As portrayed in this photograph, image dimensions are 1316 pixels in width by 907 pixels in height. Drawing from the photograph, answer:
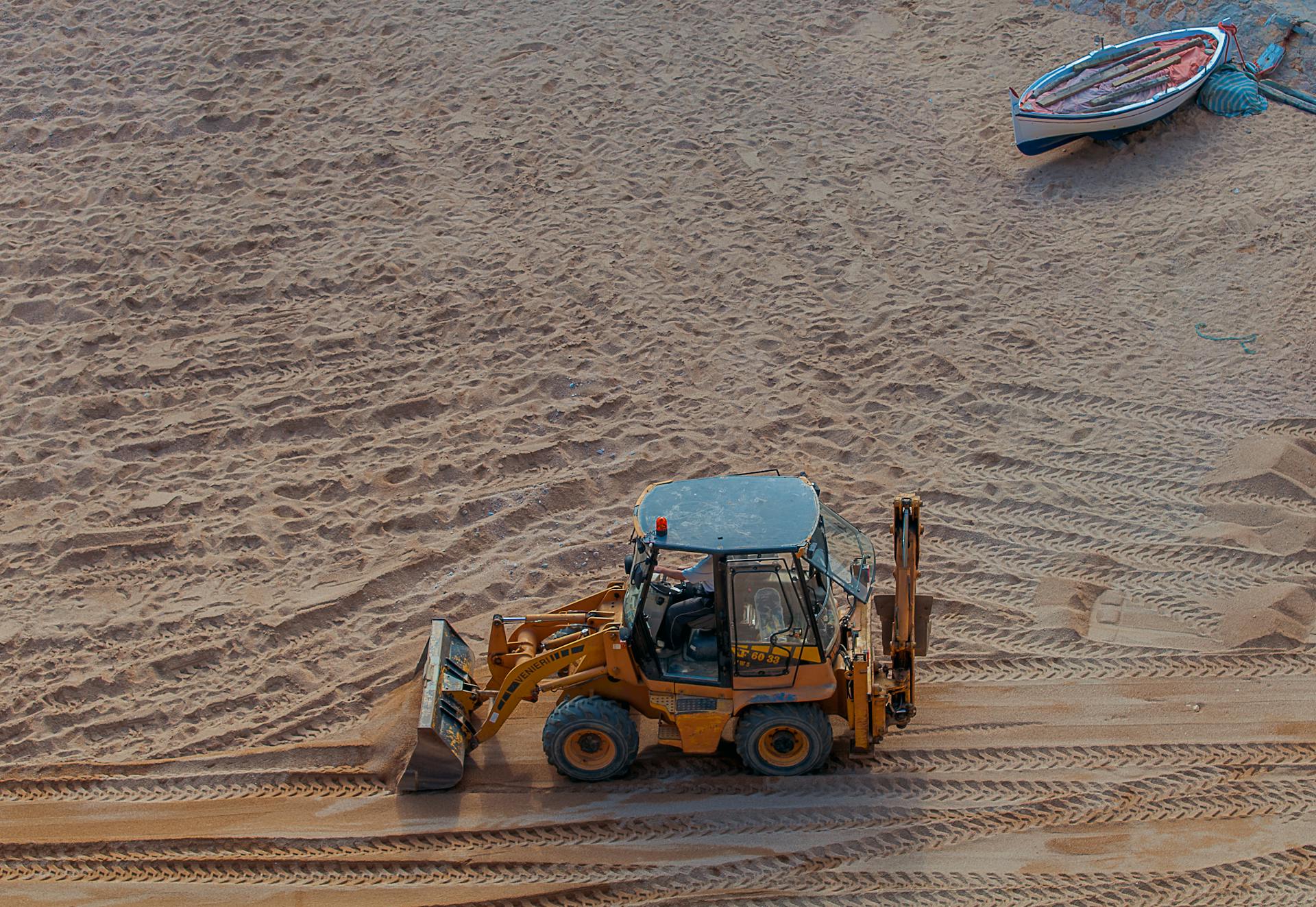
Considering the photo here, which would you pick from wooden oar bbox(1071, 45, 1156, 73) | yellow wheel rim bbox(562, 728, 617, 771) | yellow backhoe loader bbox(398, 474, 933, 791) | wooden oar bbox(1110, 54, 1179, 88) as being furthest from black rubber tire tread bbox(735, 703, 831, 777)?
wooden oar bbox(1071, 45, 1156, 73)

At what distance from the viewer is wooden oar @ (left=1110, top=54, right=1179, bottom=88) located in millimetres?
14109

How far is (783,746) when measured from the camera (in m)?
7.01

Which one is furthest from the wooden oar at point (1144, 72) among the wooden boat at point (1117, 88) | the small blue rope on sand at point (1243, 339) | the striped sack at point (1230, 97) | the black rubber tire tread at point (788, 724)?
the black rubber tire tread at point (788, 724)

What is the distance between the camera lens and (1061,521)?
31.0 feet

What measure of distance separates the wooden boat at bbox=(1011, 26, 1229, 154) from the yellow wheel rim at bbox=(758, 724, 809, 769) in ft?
29.0

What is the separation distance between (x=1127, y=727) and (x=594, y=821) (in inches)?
126

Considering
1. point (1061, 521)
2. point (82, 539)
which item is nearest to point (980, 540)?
point (1061, 521)

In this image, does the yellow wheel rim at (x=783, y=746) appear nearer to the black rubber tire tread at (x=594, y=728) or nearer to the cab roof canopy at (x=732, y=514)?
the black rubber tire tread at (x=594, y=728)

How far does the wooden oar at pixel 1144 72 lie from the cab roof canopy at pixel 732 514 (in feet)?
30.1

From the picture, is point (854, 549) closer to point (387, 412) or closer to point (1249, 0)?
point (387, 412)

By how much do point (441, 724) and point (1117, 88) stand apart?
10.9m

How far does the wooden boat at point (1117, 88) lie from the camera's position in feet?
44.5

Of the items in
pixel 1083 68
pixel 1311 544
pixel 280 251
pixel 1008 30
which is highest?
pixel 1008 30

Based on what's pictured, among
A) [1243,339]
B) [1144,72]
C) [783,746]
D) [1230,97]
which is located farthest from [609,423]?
[1230,97]
